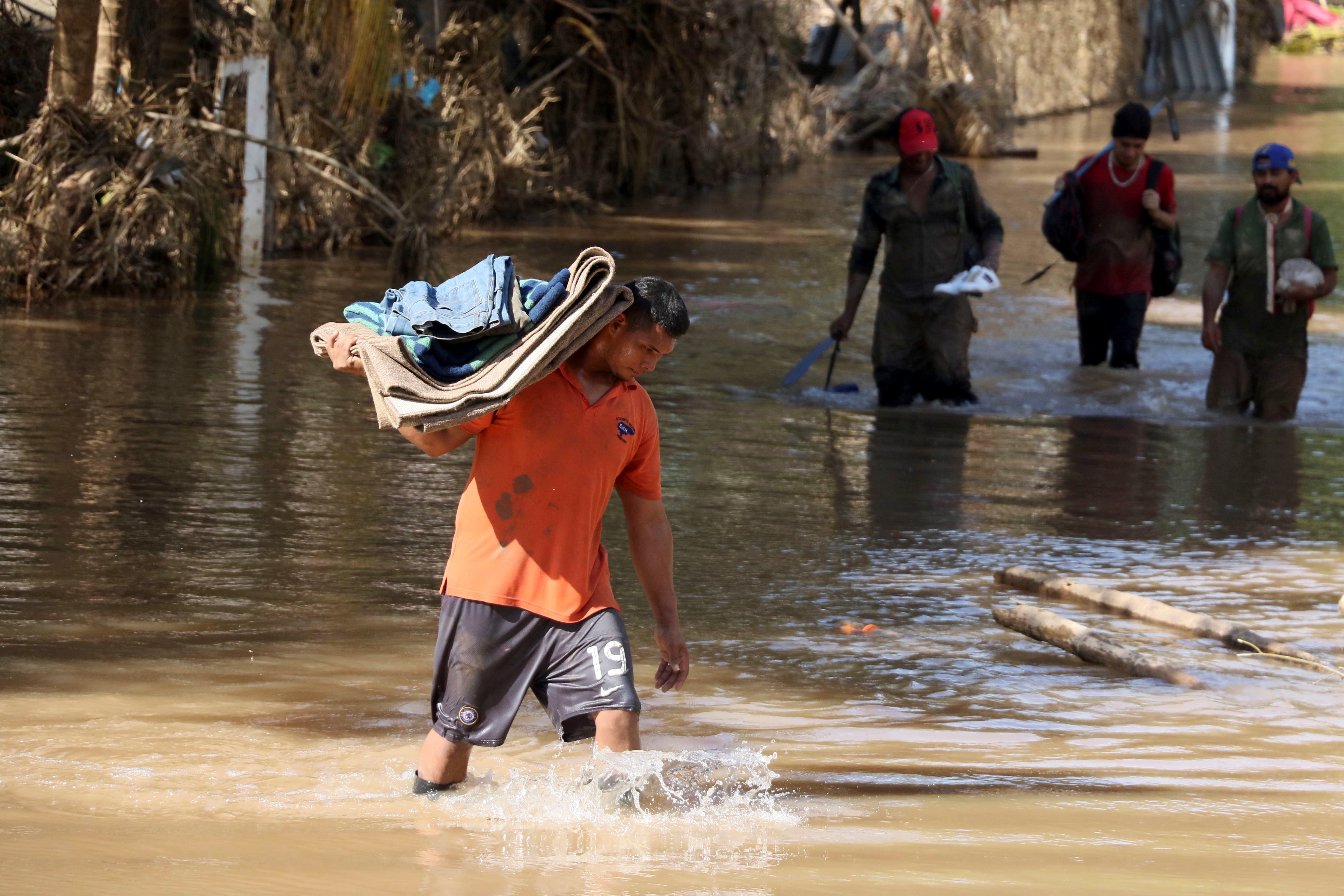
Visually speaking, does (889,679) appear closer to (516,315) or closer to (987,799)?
(987,799)

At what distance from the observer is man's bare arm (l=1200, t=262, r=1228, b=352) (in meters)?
9.48

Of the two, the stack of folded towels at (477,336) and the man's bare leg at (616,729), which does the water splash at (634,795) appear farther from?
the stack of folded towels at (477,336)

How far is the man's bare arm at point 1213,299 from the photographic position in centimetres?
948

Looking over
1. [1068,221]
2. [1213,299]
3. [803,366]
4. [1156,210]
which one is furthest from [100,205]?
[1213,299]

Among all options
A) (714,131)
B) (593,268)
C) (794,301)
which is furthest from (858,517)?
(714,131)

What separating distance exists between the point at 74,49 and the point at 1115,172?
25.3 feet

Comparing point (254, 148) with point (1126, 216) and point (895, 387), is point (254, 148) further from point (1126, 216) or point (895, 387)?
point (1126, 216)

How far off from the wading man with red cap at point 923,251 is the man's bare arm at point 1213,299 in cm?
131

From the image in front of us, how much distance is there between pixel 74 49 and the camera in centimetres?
1241

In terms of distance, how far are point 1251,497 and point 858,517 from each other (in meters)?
2.09

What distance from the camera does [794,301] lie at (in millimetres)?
14516

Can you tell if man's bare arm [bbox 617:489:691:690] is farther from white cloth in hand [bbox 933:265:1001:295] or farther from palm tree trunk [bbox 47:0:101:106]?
palm tree trunk [bbox 47:0:101:106]

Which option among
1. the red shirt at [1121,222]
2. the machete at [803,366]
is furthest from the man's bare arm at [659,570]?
the red shirt at [1121,222]

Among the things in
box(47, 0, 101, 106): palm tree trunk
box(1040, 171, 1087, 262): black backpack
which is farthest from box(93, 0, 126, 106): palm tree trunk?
box(1040, 171, 1087, 262): black backpack
